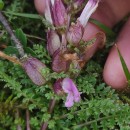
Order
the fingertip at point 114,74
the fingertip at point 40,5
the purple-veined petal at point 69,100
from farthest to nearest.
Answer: the fingertip at point 40,5 < the fingertip at point 114,74 < the purple-veined petal at point 69,100

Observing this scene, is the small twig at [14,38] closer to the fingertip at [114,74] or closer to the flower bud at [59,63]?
the flower bud at [59,63]

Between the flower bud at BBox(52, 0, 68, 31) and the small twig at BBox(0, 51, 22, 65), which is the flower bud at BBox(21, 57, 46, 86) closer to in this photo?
the small twig at BBox(0, 51, 22, 65)

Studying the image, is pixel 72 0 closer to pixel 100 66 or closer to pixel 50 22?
pixel 50 22

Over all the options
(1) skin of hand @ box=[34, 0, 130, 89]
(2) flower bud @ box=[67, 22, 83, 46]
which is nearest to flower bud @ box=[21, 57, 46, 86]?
(2) flower bud @ box=[67, 22, 83, 46]

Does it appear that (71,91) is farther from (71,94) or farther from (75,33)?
(75,33)

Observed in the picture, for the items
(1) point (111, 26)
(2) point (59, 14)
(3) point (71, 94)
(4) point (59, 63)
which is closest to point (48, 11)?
(2) point (59, 14)

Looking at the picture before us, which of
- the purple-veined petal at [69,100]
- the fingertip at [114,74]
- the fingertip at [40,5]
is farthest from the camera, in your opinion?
the fingertip at [40,5]

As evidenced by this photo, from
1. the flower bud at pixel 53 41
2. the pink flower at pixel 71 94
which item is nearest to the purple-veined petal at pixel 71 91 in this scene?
the pink flower at pixel 71 94

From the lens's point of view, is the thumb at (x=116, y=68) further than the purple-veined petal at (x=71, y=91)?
Yes
